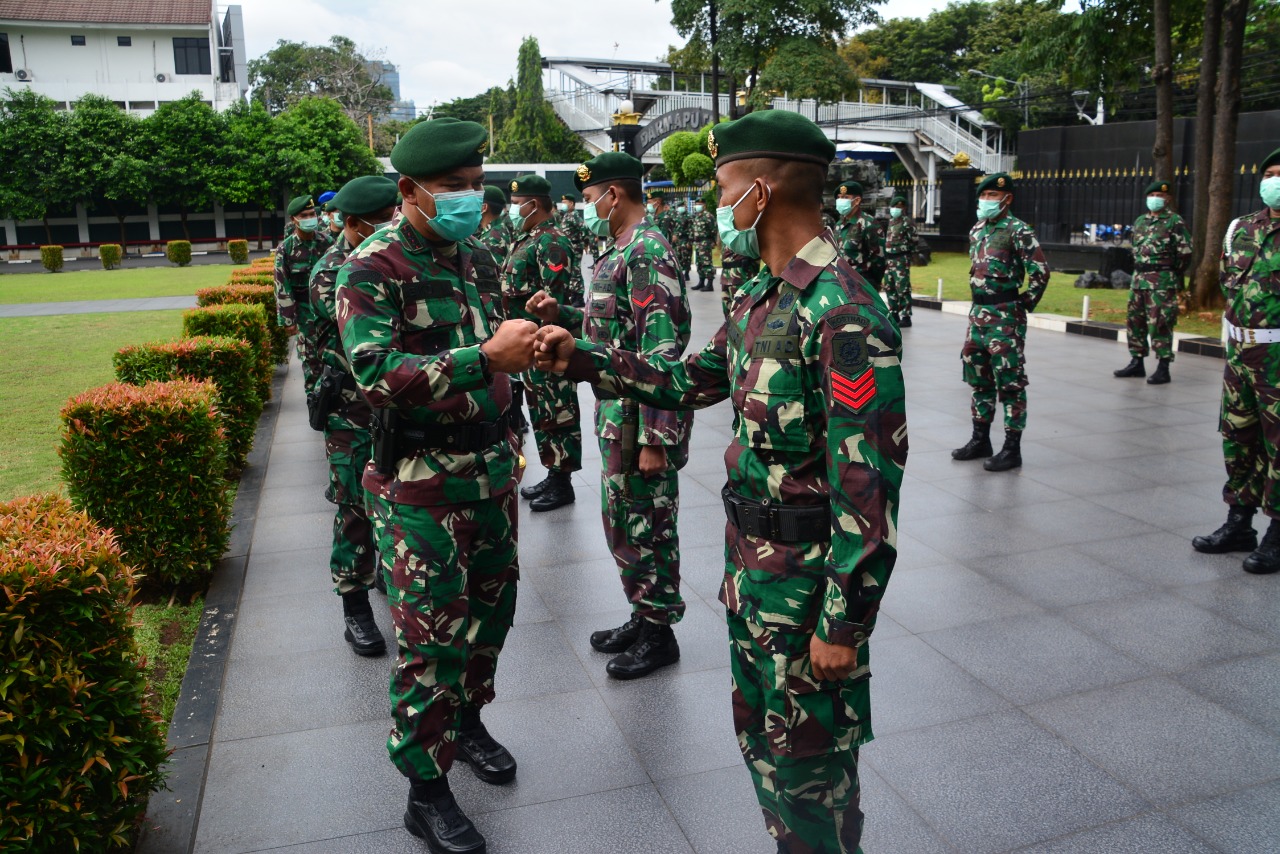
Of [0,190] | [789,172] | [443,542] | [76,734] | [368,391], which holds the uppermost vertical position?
[0,190]

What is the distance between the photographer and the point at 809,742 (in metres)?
2.42

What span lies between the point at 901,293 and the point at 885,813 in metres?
12.3

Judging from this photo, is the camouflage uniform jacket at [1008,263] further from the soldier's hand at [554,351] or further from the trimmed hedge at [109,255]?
the trimmed hedge at [109,255]

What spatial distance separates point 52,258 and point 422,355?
3618 cm

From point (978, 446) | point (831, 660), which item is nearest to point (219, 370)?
point (978, 446)

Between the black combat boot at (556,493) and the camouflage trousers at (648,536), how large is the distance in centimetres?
A: 237

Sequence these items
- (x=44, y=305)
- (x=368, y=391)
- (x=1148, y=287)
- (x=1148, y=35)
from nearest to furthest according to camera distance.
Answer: (x=368, y=391)
(x=1148, y=287)
(x=1148, y=35)
(x=44, y=305)

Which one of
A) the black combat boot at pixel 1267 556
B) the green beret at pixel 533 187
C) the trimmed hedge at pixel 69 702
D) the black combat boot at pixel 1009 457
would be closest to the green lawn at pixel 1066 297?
the black combat boot at pixel 1009 457

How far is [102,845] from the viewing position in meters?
2.92

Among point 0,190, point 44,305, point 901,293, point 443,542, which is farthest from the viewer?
point 0,190

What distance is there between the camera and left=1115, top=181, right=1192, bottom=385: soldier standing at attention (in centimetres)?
1026

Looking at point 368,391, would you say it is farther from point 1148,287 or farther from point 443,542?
point 1148,287

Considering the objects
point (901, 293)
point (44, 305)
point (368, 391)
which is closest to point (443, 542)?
point (368, 391)

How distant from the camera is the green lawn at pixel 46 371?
773 centimetres
